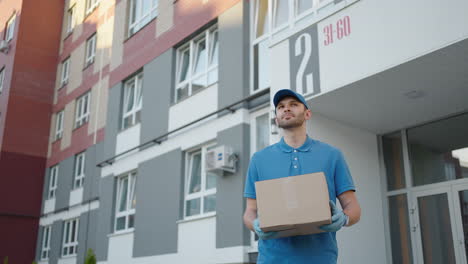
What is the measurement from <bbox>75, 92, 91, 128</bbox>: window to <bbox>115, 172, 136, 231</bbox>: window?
4771 millimetres

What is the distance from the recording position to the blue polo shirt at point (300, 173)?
2.22 m

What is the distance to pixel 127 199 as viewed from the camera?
502 inches

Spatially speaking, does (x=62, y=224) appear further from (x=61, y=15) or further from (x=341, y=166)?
(x=341, y=166)

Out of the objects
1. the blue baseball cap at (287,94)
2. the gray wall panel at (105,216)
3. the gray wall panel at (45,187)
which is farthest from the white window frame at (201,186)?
the gray wall panel at (45,187)

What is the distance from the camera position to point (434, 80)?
5.60m

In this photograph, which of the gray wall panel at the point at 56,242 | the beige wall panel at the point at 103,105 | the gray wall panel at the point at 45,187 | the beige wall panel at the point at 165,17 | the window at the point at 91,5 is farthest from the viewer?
the gray wall panel at the point at 45,187

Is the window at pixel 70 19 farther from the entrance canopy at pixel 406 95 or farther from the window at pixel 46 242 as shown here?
the entrance canopy at pixel 406 95

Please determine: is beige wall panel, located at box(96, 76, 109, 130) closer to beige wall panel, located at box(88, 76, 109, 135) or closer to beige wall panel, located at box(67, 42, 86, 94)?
beige wall panel, located at box(88, 76, 109, 135)

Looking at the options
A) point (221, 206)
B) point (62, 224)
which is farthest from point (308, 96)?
point (62, 224)

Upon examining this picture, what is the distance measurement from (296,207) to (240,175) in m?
6.82

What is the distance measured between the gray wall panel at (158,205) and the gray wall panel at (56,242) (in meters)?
6.59

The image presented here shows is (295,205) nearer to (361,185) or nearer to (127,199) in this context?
(361,185)

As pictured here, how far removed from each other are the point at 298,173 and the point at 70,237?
1571 centimetres

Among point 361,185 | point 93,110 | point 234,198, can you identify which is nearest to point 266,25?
point 234,198
